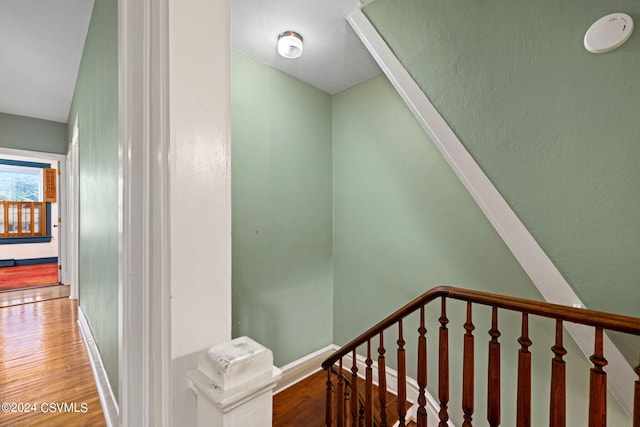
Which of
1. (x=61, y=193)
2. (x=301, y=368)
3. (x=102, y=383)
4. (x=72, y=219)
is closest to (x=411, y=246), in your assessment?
(x=301, y=368)

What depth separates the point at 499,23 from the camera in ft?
3.91

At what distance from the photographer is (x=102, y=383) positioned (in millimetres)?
1599

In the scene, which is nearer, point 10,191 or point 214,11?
point 214,11

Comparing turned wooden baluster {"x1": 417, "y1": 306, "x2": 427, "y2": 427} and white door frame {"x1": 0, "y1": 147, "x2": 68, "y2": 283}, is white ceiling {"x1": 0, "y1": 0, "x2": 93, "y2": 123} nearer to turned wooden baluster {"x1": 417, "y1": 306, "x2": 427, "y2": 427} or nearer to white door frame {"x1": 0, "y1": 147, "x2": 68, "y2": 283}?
white door frame {"x1": 0, "y1": 147, "x2": 68, "y2": 283}

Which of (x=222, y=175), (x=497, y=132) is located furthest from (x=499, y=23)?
(x=222, y=175)

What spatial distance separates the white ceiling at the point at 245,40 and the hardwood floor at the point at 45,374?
235cm

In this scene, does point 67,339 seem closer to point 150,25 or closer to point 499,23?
point 150,25

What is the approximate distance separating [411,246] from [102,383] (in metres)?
2.18

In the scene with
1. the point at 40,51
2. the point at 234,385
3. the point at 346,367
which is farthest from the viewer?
the point at 346,367

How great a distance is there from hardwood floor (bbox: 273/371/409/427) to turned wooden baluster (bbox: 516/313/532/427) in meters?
1.11

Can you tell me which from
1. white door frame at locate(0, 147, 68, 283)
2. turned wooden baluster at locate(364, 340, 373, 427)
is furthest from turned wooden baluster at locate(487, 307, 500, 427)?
white door frame at locate(0, 147, 68, 283)

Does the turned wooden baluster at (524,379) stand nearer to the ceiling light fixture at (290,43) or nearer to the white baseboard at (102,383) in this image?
Answer: the white baseboard at (102,383)

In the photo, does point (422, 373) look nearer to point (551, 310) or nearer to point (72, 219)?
point (551, 310)

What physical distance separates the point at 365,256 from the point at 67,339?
2608mm
